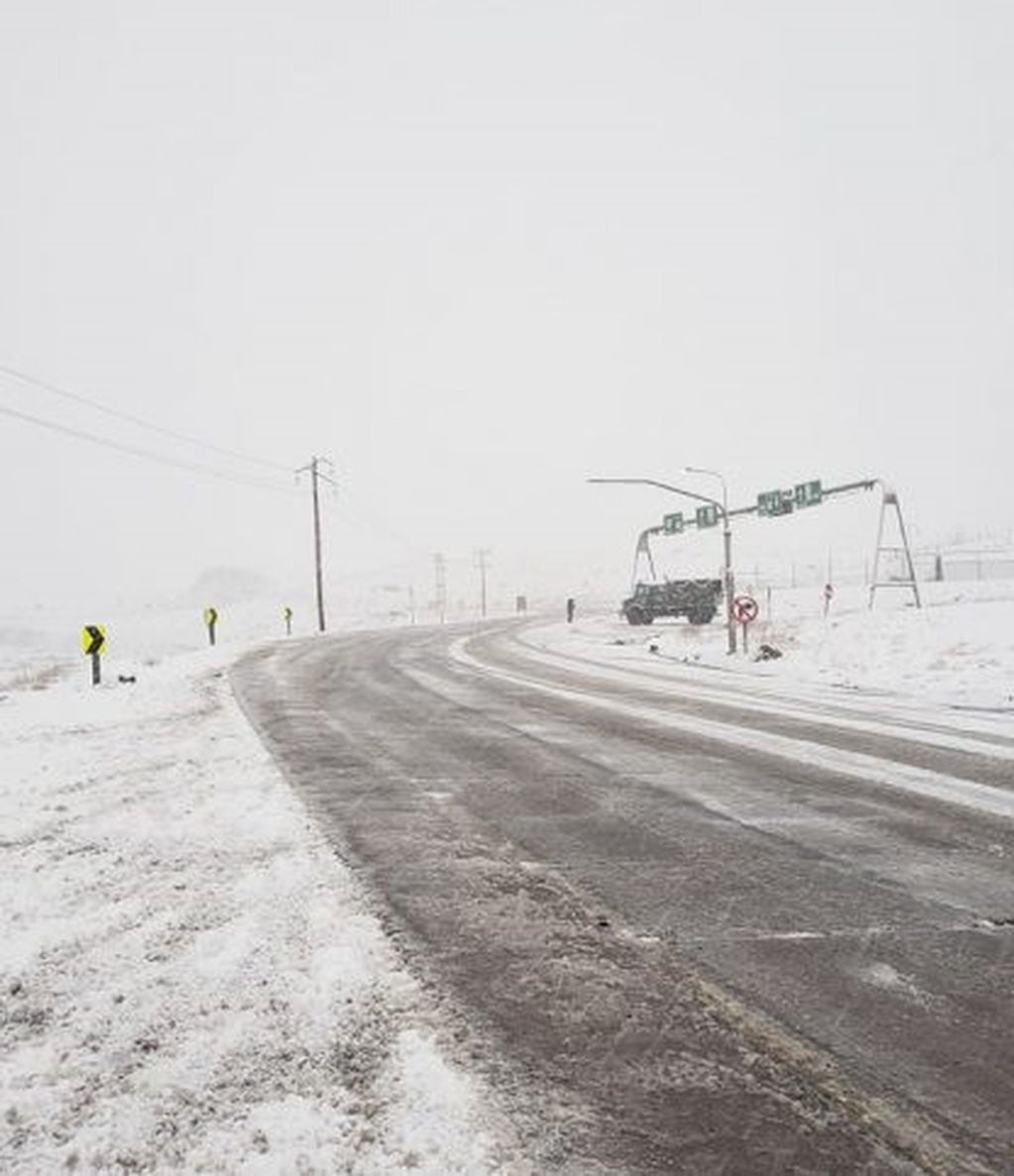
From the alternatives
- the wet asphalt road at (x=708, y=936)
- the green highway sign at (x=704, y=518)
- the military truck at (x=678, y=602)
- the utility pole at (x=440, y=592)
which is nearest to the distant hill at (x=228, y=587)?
the utility pole at (x=440, y=592)

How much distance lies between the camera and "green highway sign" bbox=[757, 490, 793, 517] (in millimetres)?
32969

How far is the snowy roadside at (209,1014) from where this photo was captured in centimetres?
217

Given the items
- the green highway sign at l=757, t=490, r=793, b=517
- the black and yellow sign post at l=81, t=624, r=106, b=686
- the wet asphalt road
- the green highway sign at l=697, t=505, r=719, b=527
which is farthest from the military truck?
the wet asphalt road

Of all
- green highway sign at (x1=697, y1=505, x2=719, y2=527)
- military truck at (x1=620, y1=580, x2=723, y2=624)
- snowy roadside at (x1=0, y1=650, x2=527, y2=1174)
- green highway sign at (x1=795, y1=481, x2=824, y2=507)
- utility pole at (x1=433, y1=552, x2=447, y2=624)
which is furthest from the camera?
utility pole at (x1=433, y1=552, x2=447, y2=624)

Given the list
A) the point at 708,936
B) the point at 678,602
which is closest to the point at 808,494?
the point at 678,602

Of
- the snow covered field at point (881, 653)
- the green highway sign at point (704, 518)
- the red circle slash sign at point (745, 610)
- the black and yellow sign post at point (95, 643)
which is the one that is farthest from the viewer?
the green highway sign at point (704, 518)

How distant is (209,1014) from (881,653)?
57.3ft

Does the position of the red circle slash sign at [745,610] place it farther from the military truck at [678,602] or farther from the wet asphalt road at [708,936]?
the military truck at [678,602]

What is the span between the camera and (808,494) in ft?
109

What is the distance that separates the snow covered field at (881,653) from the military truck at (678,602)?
11603 mm

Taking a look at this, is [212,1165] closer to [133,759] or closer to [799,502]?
[133,759]

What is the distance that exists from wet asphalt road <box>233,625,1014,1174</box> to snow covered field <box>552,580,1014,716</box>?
21.7ft

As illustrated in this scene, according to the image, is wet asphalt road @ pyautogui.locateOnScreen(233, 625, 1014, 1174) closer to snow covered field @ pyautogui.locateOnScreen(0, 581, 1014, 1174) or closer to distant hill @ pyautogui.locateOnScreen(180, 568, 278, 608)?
snow covered field @ pyautogui.locateOnScreen(0, 581, 1014, 1174)

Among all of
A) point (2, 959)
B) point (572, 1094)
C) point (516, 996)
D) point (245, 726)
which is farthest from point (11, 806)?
point (572, 1094)
